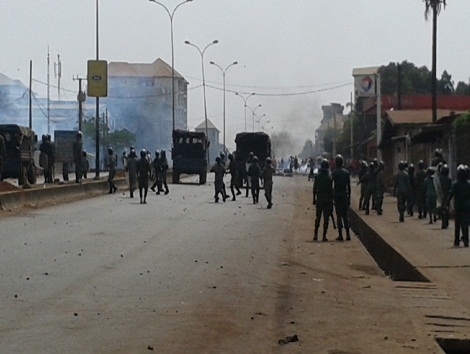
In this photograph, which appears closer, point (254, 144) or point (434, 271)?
point (434, 271)

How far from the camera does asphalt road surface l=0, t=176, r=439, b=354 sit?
9.35 metres

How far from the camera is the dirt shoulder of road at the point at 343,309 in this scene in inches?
368

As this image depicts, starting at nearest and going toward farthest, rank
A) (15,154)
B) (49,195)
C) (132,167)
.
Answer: (49,195) < (132,167) < (15,154)

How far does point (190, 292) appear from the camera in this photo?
42.0 ft

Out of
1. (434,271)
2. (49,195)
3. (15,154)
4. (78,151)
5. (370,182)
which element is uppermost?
(78,151)

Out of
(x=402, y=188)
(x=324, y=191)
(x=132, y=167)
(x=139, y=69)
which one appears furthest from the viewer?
(x=139, y=69)

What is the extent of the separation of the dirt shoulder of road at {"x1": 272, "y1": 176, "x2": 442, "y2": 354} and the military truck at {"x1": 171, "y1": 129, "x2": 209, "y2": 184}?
35027mm

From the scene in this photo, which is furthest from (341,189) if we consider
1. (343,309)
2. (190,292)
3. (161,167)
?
(161,167)

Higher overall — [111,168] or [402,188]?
[111,168]

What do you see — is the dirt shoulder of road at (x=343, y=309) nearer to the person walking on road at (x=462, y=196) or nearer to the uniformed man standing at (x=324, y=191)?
the person walking on road at (x=462, y=196)

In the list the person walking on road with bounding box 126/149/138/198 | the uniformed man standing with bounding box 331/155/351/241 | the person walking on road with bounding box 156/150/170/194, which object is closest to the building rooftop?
the person walking on road with bounding box 156/150/170/194

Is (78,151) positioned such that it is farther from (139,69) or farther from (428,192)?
(139,69)

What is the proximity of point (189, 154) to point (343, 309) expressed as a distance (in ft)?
145

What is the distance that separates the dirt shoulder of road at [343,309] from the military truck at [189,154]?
35027mm
